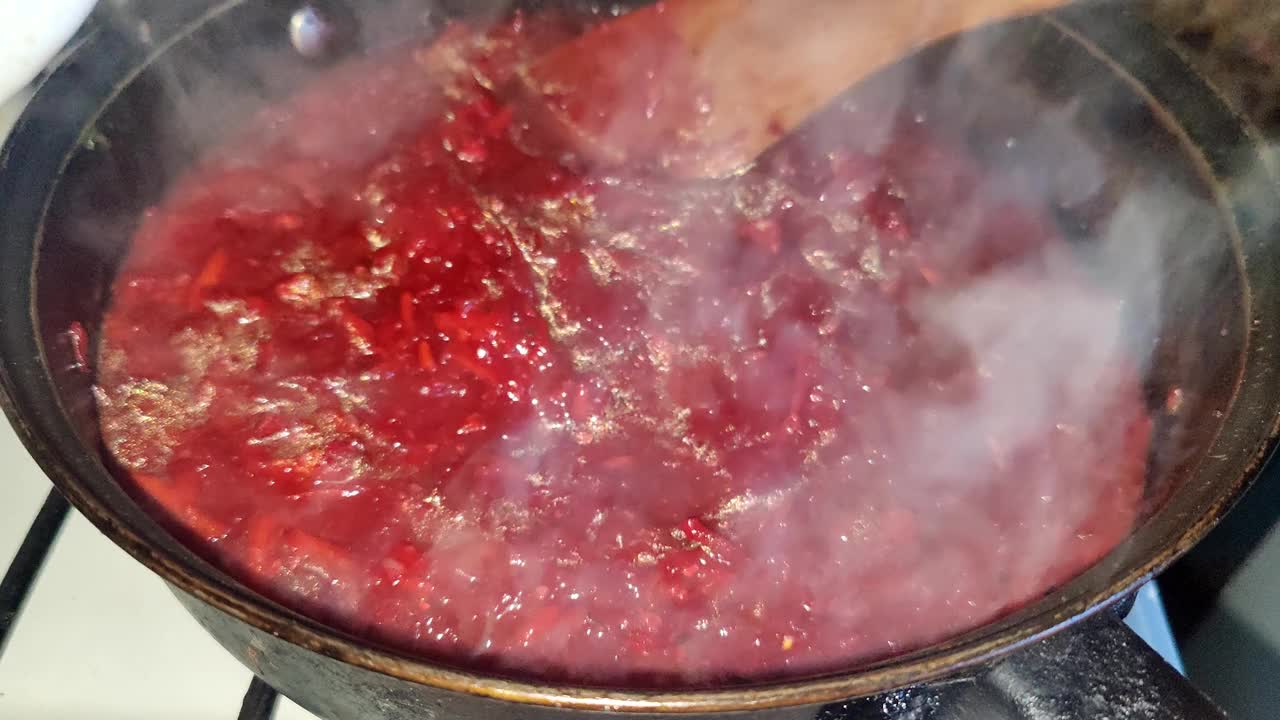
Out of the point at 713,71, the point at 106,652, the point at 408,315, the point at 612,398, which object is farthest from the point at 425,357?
the point at 713,71

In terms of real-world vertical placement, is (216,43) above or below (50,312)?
above

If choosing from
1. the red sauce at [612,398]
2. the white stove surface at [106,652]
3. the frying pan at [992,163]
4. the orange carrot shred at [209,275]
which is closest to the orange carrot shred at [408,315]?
the red sauce at [612,398]

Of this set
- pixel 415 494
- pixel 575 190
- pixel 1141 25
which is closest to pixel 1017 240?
pixel 1141 25

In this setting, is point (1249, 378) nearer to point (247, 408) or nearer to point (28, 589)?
point (247, 408)

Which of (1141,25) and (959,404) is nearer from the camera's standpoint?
(959,404)

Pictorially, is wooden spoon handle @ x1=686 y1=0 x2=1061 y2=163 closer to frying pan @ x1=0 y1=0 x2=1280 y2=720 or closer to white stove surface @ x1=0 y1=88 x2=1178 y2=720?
frying pan @ x1=0 y1=0 x2=1280 y2=720

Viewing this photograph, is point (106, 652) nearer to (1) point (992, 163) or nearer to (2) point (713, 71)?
(2) point (713, 71)

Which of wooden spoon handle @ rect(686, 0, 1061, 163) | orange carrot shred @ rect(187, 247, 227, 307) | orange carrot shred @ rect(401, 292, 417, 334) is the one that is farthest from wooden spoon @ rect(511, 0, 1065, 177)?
orange carrot shred @ rect(187, 247, 227, 307)
